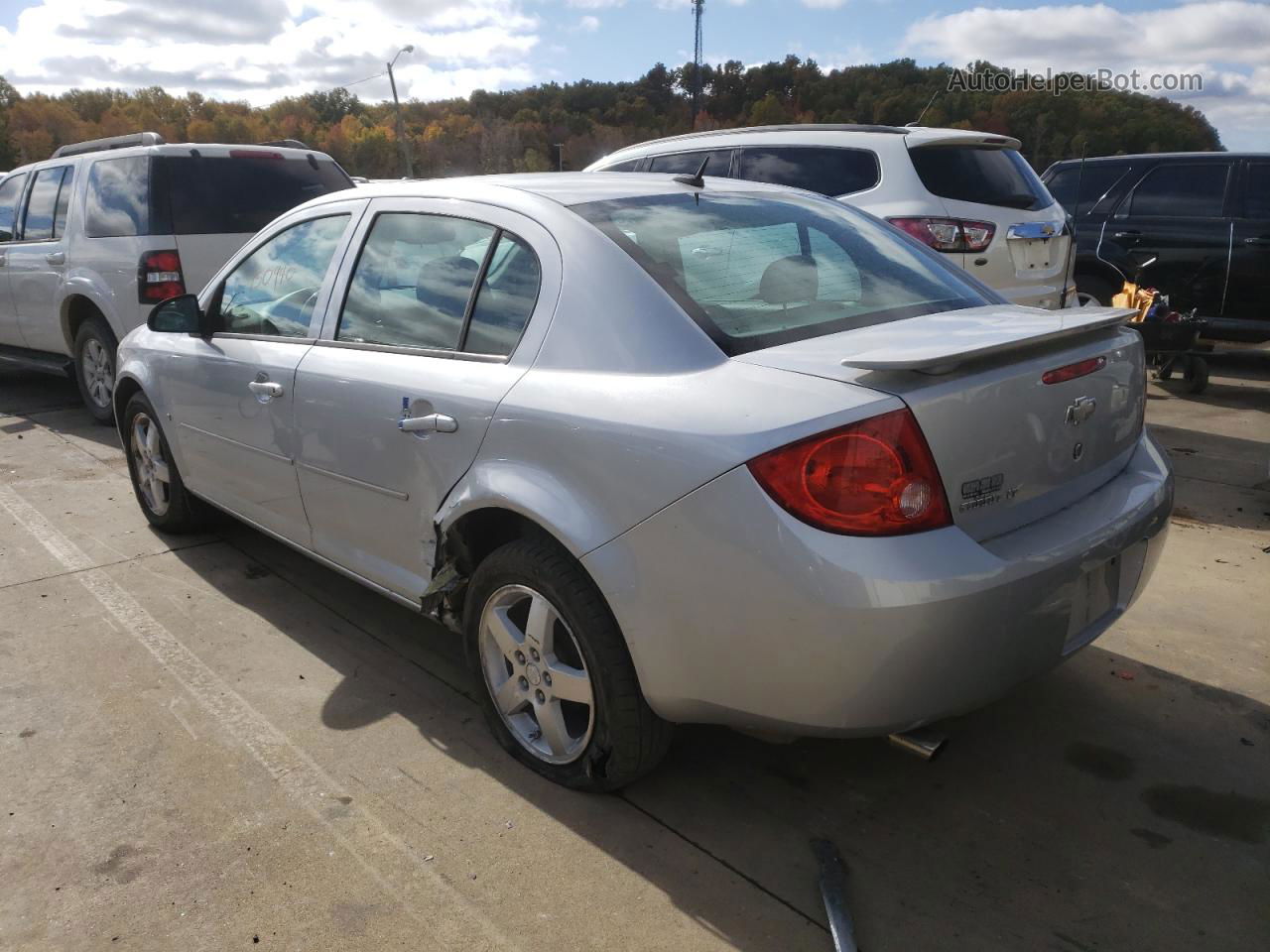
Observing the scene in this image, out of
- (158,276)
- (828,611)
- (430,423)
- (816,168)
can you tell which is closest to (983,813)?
(828,611)

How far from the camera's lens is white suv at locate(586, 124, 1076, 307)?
6051 mm

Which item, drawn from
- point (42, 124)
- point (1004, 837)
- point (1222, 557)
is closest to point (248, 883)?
point (1004, 837)

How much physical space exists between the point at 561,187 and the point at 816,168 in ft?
12.3

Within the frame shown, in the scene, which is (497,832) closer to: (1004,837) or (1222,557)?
(1004,837)

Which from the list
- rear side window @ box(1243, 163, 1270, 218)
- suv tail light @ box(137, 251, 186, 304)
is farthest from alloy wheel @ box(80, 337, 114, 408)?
rear side window @ box(1243, 163, 1270, 218)

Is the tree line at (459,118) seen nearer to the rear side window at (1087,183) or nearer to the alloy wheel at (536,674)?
the rear side window at (1087,183)

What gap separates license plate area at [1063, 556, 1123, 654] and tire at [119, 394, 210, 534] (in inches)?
152

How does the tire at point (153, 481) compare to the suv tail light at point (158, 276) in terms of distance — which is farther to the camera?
the suv tail light at point (158, 276)

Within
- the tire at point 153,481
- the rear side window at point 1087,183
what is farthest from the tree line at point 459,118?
the tire at point 153,481

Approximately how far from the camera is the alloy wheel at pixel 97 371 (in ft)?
24.4

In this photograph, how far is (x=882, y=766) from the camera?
2.94m

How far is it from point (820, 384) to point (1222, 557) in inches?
127

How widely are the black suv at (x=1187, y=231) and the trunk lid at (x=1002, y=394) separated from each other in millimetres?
6885

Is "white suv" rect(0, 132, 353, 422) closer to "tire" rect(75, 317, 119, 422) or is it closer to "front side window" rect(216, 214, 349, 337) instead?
"tire" rect(75, 317, 119, 422)
